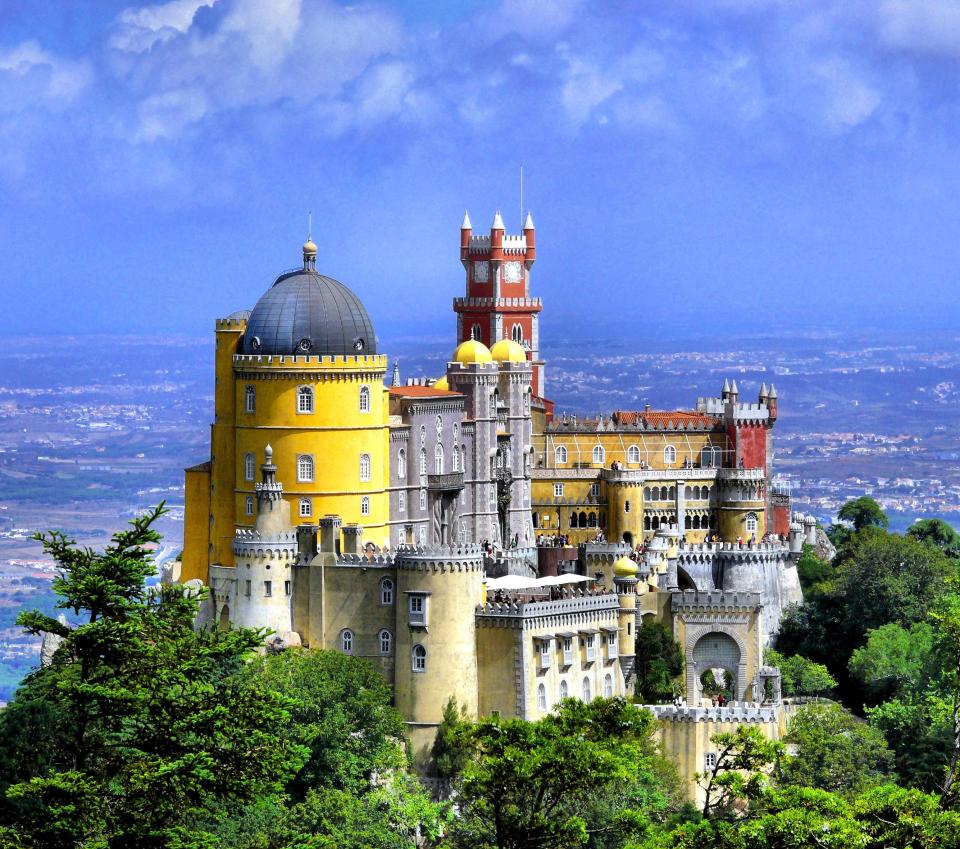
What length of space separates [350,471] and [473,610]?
38.5 ft

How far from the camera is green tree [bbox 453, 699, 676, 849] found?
80.4 m

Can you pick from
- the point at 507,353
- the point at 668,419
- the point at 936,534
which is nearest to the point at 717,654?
the point at 507,353

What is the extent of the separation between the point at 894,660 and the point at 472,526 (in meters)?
20.9

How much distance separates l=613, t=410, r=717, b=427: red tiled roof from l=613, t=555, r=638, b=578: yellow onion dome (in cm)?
2319

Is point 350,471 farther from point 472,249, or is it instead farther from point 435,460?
point 472,249

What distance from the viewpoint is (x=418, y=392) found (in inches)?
4776

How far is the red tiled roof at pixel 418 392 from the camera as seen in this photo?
119375 millimetres

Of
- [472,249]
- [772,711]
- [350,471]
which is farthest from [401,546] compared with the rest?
[472,249]

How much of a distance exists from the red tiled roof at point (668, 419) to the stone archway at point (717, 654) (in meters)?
23.4

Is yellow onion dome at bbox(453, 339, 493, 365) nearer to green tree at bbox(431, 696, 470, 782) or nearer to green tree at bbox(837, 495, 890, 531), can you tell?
green tree at bbox(431, 696, 470, 782)

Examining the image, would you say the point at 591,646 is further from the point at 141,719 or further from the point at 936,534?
the point at 936,534

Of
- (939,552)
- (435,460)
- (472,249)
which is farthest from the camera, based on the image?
(472,249)

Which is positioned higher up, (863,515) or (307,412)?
(863,515)

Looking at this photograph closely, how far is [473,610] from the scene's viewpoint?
104 metres
